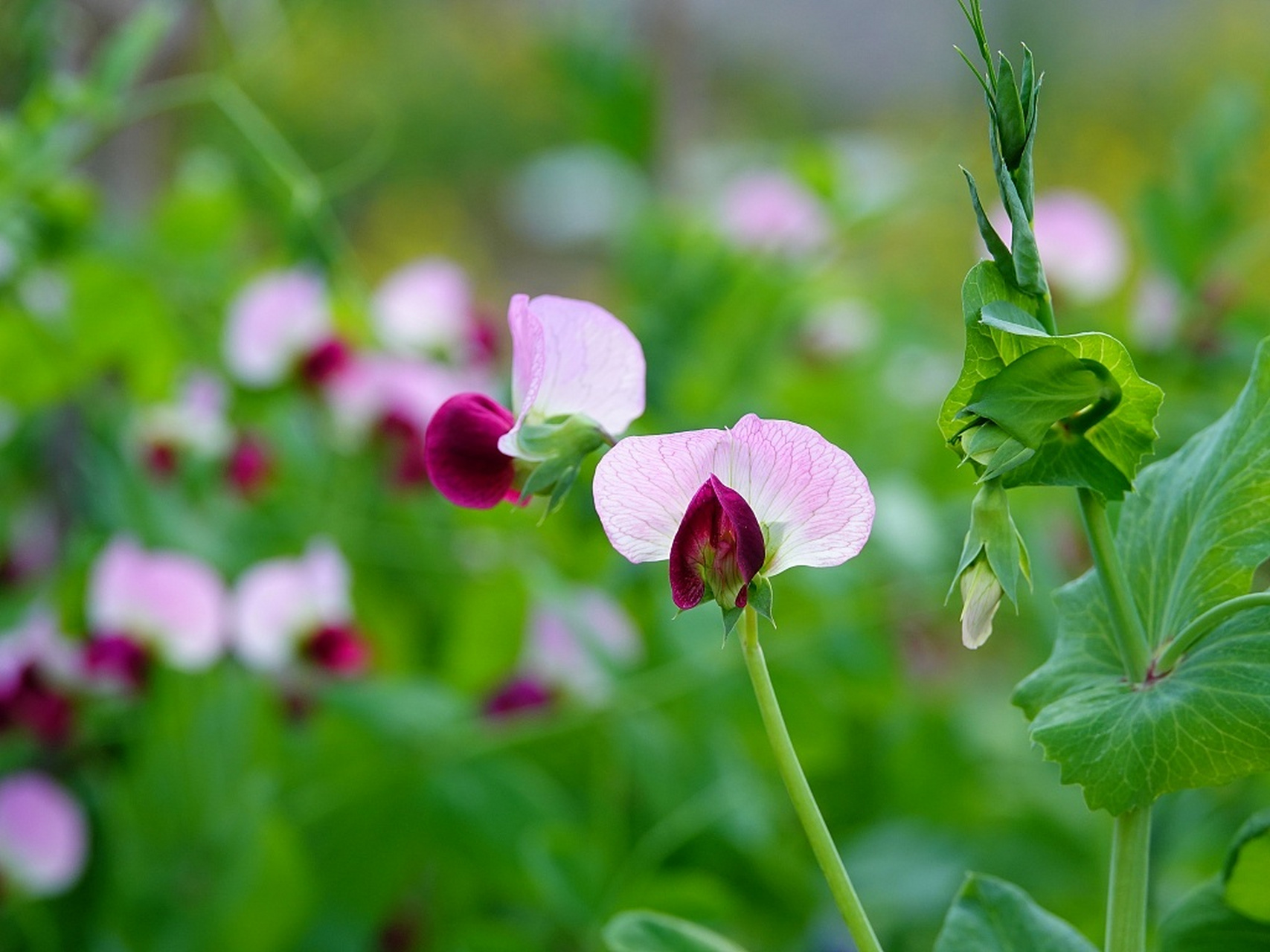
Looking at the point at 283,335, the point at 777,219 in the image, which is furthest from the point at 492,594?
the point at 777,219

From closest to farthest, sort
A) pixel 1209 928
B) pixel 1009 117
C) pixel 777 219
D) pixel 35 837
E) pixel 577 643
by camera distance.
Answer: pixel 1009 117 → pixel 1209 928 → pixel 35 837 → pixel 577 643 → pixel 777 219

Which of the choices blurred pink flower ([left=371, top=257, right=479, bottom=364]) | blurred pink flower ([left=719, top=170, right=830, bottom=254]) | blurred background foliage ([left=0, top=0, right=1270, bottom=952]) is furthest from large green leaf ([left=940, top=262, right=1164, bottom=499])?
blurred pink flower ([left=719, top=170, right=830, bottom=254])

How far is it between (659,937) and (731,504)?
12cm

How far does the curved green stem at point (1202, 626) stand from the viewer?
26cm

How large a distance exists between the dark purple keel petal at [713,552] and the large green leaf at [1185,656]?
0.24 ft

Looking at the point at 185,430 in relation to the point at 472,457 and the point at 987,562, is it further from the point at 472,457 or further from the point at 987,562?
the point at 987,562

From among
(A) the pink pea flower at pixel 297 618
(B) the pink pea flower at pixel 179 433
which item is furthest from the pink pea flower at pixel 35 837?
(B) the pink pea flower at pixel 179 433

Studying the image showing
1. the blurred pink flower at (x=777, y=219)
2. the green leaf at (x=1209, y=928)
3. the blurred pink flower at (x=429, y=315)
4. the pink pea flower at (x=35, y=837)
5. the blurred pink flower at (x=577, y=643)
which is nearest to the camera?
the green leaf at (x=1209, y=928)

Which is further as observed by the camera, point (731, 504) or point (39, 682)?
point (39, 682)

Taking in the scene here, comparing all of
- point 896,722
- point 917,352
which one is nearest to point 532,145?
point 917,352

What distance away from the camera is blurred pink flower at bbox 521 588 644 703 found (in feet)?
2.51

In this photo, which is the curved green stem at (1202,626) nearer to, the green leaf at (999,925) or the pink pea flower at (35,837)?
the green leaf at (999,925)

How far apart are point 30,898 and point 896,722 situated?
52cm

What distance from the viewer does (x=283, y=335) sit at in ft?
2.73
